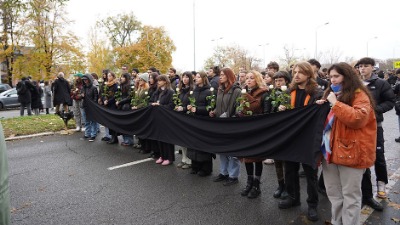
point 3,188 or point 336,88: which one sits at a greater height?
point 336,88

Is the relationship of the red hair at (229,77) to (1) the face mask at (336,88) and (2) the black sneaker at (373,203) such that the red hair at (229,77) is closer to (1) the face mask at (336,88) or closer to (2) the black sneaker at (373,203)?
(1) the face mask at (336,88)

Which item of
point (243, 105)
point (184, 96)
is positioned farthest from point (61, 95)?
point (243, 105)

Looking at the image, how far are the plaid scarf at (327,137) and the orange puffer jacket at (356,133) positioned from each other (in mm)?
155

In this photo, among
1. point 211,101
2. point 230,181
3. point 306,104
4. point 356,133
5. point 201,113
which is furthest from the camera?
point 201,113

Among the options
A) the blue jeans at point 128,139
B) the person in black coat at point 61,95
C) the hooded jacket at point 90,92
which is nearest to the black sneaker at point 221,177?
the blue jeans at point 128,139

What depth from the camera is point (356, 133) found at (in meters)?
3.24

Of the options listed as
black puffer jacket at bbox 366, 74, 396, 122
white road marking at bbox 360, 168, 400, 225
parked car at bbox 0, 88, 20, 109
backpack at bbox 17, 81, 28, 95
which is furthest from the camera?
parked car at bbox 0, 88, 20, 109

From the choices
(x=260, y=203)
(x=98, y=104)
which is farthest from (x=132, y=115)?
(x=260, y=203)

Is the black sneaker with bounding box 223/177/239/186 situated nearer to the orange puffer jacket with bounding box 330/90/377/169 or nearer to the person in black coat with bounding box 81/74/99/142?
the orange puffer jacket with bounding box 330/90/377/169

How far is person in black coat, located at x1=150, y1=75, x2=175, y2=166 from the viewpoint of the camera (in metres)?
6.69

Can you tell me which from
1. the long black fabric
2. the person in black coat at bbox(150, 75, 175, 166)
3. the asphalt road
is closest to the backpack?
the asphalt road

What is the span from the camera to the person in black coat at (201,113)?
18.7 feet

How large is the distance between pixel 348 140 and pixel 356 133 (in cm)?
11

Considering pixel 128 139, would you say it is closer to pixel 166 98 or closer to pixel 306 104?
pixel 166 98
